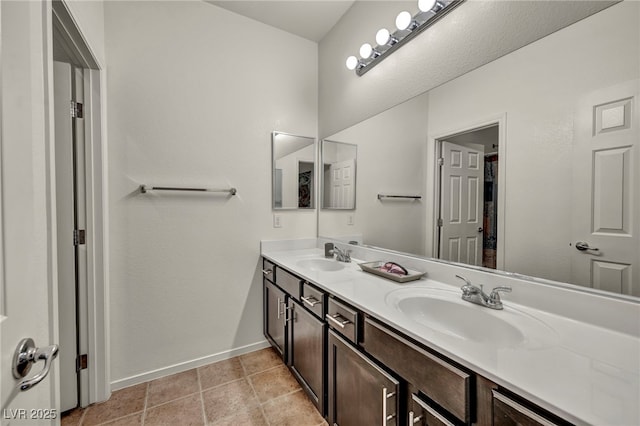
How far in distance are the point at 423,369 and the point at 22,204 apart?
1.12 m

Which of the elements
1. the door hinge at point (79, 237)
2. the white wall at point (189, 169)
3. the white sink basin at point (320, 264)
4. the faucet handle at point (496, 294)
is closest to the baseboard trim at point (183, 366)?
the white wall at point (189, 169)

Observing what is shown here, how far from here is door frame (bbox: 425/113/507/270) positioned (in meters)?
1.11

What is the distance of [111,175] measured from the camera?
166cm

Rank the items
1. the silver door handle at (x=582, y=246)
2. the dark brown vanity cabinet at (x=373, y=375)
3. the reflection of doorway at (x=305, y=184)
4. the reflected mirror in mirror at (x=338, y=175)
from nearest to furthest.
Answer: the dark brown vanity cabinet at (x=373, y=375) → the silver door handle at (x=582, y=246) → the reflected mirror in mirror at (x=338, y=175) → the reflection of doorway at (x=305, y=184)

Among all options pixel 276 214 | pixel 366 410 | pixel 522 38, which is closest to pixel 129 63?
pixel 276 214

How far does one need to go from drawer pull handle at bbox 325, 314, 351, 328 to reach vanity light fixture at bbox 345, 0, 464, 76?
61.8 inches

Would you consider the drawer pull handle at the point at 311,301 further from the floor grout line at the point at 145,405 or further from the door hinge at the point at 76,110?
the door hinge at the point at 76,110

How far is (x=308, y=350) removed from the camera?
145cm

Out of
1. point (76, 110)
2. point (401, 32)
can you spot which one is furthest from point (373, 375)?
point (76, 110)

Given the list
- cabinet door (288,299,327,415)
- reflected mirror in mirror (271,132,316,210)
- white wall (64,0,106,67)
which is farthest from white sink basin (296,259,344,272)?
white wall (64,0,106,67)

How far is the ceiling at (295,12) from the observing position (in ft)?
6.34

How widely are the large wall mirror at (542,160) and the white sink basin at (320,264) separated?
58 centimetres

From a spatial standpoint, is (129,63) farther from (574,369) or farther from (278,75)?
(574,369)

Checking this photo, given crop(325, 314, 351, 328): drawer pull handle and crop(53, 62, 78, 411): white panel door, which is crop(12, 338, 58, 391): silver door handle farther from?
crop(53, 62, 78, 411): white panel door
